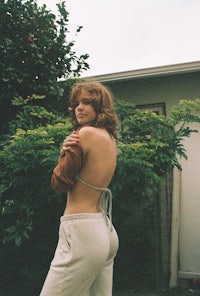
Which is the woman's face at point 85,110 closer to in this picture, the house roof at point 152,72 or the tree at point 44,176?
the tree at point 44,176

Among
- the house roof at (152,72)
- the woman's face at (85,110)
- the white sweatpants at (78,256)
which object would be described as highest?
the house roof at (152,72)

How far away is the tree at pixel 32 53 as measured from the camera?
457 cm

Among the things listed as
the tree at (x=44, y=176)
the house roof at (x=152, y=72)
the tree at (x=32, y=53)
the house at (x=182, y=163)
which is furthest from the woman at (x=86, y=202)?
the house roof at (x=152, y=72)

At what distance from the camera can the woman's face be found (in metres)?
2.20

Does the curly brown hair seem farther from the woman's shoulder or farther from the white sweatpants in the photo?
the white sweatpants

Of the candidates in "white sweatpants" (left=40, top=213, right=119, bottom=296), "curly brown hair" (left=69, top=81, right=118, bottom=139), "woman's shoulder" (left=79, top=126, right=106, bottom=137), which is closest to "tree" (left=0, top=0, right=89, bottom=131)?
"curly brown hair" (left=69, top=81, right=118, bottom=139)

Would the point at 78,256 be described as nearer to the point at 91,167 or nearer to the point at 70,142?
the point at 91,167

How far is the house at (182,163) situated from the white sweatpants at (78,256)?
3191 millimetres

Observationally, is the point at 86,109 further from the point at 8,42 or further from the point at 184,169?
the point at 184,169

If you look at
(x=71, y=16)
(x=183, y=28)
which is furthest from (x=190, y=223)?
(x=183, y=28)

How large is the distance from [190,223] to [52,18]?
3.41 metres

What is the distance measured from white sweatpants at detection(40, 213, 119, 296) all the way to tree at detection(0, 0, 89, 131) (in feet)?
9.29

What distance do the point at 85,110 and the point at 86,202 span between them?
543 mm

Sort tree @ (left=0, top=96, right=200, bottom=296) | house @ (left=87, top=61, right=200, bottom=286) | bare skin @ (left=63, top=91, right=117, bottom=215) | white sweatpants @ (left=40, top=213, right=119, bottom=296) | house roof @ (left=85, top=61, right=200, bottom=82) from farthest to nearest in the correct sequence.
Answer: house roof @ (left=85, top=61, right=200, bottom=82)
house @ (left=87, top=61, right=200, bottom=286)
tree @ (left=0, top=96, right=200, bottom=296)
bare skin @ (left=63, top=91, right=117, bottom=215)
white sweatpants @ (left=40, top=213, right=119, bottom=296)
